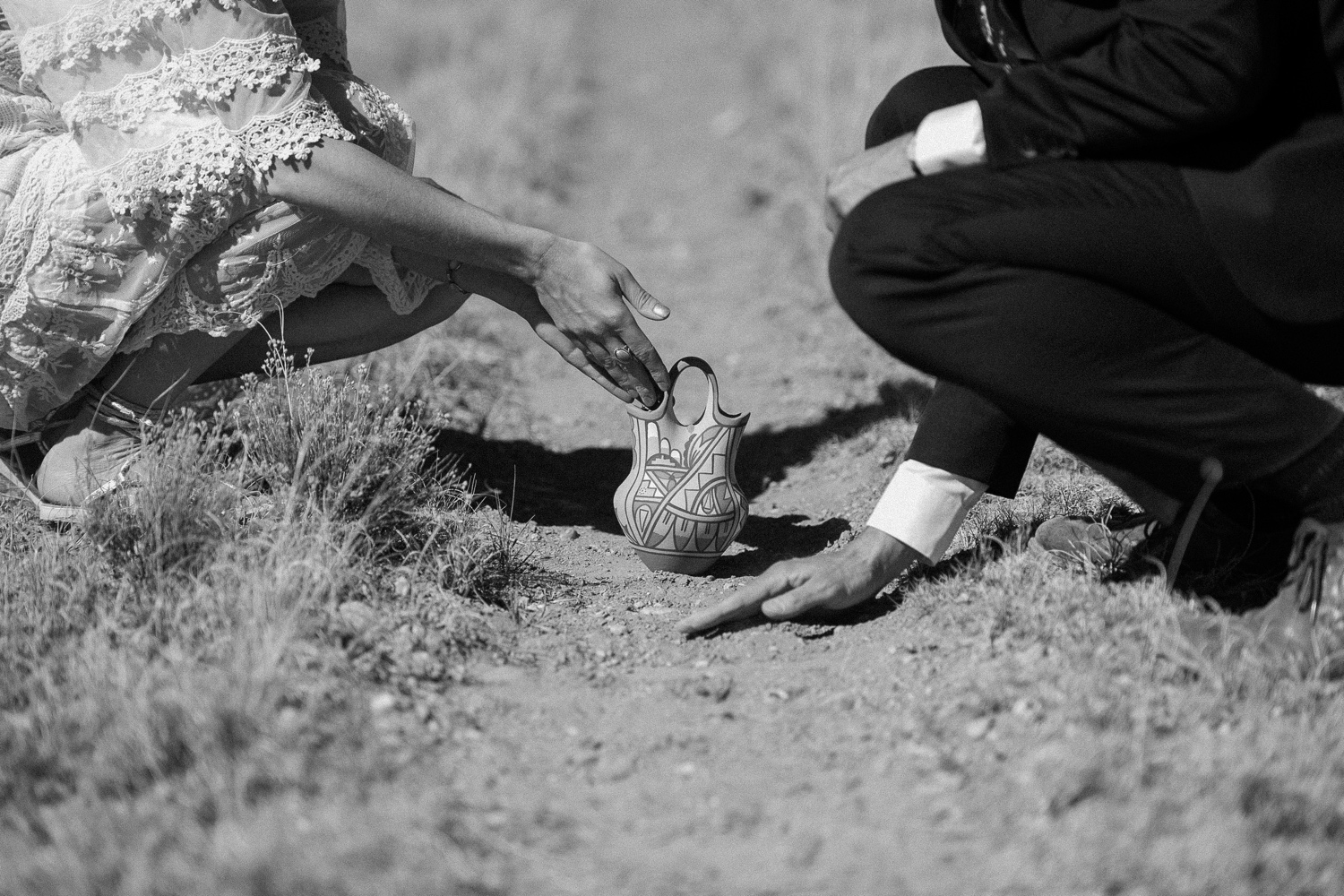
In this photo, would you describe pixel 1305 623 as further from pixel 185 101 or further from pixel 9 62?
pixel 9 62

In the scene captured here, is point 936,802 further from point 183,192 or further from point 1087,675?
point 183,192

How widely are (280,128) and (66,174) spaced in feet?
1.36

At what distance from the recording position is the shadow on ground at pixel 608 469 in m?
2.80

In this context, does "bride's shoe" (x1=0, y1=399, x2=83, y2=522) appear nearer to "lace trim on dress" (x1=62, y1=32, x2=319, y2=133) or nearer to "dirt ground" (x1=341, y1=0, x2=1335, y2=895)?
"lace trim on dress" (x1=62, y1=32, x2=319, y2=133)

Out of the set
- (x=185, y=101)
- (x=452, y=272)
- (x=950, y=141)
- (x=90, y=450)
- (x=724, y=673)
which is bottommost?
(x=90, y=450)

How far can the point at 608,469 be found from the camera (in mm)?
3184

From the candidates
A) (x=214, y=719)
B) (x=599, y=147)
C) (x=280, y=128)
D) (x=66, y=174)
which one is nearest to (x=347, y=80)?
(x=280, y=128)

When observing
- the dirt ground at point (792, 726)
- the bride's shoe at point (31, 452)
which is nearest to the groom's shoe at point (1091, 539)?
the dirt ground at point (792, 726)

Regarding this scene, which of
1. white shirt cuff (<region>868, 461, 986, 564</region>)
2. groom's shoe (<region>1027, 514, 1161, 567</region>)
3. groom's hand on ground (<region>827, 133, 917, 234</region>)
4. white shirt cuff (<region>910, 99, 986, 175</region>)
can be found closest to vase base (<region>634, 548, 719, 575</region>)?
white shirt cuff (<region>868, 461, 986, 564</region>)

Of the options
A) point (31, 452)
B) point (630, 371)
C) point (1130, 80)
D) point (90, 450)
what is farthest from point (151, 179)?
point (1130, 80)

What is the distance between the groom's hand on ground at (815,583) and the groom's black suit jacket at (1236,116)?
73 centimetres

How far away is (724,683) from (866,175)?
83cm

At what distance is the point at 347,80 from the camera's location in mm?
2609

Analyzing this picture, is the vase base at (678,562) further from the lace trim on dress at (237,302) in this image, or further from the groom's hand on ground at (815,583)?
the lace trim on dress at (237,302)
